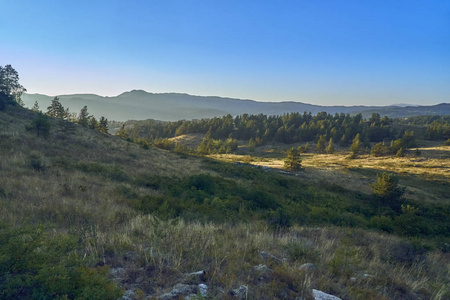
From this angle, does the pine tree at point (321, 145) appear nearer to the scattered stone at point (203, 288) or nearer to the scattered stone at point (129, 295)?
the scattered stone at point (203, 288)

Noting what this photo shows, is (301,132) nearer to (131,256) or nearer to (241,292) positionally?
(131,256)

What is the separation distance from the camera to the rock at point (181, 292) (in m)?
3.04

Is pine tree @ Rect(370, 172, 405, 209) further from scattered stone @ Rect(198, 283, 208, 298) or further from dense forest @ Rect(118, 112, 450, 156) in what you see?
dense forest @ Rect(118, 112, 450, 156)

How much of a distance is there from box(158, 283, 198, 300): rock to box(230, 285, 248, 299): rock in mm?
557

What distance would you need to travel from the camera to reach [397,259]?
5812 mm

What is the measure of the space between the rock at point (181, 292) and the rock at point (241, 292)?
A: 1.83 ft

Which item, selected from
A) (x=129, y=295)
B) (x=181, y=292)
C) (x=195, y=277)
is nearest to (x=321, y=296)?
(x=195, y=277)

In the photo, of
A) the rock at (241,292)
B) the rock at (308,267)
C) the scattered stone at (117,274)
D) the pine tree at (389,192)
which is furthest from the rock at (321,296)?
the pine tree at (389,192)

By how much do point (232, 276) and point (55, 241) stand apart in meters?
2.74

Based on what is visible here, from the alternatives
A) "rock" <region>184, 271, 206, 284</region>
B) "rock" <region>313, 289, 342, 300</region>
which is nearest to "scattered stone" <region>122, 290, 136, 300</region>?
"rock" <region>184, 271, 206, 284</region>

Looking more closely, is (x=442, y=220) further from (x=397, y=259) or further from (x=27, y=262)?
(x=27, y=262)

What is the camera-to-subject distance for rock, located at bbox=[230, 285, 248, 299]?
3.16 metres

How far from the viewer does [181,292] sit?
10.3ft

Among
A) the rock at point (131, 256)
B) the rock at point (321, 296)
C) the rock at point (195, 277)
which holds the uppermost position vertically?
the rock at point (195, 277)
